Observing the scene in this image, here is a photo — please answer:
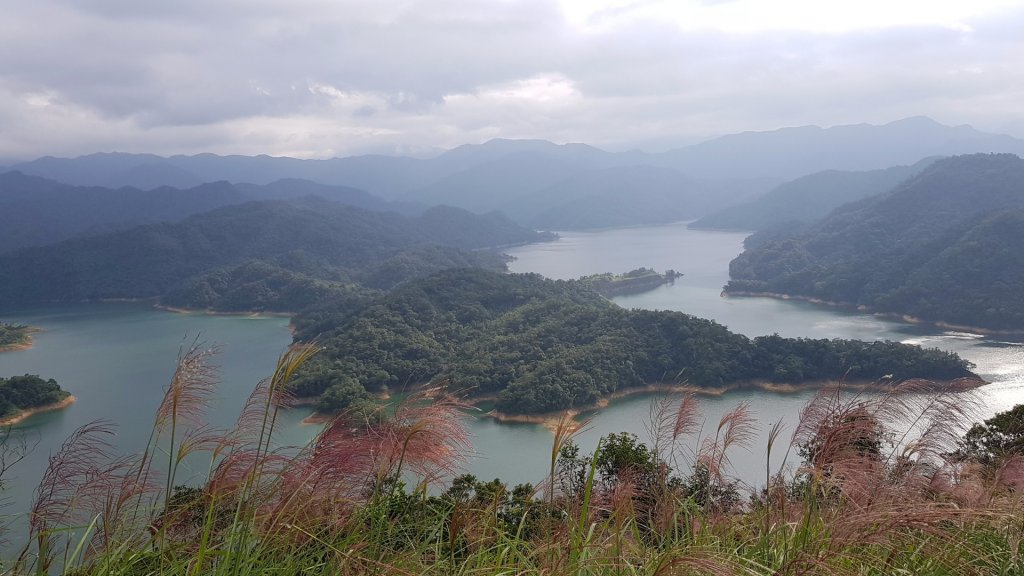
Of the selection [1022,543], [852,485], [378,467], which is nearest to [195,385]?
[378,467]

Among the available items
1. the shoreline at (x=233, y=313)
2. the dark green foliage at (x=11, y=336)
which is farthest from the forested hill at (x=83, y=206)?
the dark green foliage at (x=11, y=336)

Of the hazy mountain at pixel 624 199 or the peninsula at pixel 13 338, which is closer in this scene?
the peninsula at pixel 13 338

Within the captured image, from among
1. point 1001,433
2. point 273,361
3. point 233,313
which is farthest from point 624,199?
point 1001,433

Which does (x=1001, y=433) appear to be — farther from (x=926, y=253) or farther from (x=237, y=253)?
(x=237, y=253)

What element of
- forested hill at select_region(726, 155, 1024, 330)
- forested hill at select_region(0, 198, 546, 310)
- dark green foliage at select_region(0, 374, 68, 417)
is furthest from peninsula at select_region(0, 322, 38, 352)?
forested hill at select_region(726, 155, 1024, 330)

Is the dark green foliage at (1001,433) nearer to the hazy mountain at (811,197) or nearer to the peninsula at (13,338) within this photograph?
the peninsula at (13,338)

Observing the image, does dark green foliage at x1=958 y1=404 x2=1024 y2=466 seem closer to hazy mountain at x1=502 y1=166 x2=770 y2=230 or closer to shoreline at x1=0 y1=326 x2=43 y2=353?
shoreline at x1=0 y1=326 x2=43 y2=353
